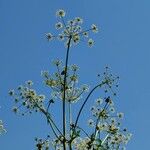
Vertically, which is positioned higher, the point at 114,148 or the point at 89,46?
the point at 89,46

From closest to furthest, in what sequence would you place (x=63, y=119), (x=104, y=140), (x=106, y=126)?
(x=63, y=119), (x=104, y=140), (x=106, y=126)

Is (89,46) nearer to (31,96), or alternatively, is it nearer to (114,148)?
(31,96)

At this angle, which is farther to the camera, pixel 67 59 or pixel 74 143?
pixel 74 143

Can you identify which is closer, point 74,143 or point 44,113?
point 44,113

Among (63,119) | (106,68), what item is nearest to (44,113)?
(63,119)

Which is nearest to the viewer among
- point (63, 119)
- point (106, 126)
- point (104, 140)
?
point (63, 119)

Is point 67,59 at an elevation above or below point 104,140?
above

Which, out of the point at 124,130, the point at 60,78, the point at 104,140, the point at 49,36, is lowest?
the point at 104,140

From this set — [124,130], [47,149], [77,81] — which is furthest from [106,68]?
[47,149]

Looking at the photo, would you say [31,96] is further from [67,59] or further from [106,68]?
[106,68]
